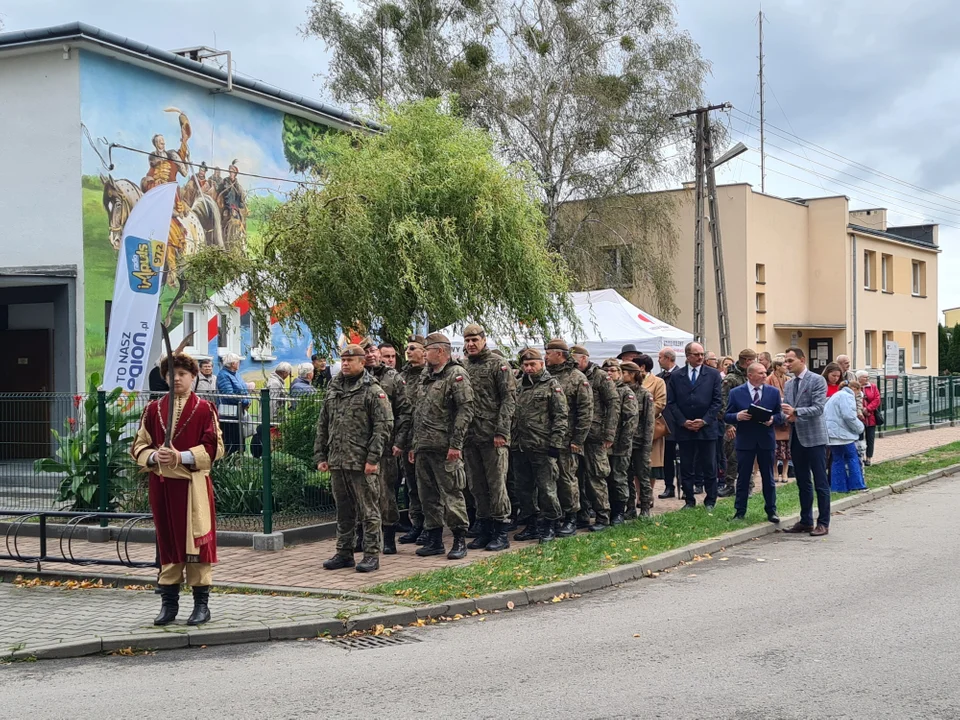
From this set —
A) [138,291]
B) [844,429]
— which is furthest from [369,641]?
[844,429]

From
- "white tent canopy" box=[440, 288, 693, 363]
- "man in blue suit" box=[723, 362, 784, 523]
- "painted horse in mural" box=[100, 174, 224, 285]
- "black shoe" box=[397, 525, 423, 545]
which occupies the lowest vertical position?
"black shoe" box=[397, 525, 423, 545]

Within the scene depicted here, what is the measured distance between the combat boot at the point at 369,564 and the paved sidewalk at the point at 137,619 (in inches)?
39.7

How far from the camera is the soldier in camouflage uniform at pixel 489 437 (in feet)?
34.4

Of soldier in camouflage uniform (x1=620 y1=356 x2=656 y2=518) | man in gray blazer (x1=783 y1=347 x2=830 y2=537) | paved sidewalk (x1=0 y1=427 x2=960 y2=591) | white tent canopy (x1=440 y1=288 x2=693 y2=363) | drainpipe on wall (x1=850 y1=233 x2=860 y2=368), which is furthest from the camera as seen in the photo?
drainpipe on wall (x1=850 y1=233 x2=860 y2=368)

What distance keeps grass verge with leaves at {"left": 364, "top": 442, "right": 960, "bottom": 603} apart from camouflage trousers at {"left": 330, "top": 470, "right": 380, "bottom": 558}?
707 millimetres

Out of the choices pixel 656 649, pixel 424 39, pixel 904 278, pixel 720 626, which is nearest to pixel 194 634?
pixel 656 649

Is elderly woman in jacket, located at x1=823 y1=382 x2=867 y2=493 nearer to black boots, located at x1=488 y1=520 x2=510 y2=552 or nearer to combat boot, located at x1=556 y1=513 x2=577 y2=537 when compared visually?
combat boot, located at x1=556 y1=513 x2=577 y2=537

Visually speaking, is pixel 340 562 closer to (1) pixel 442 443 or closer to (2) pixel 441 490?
(2) pixel 441 490

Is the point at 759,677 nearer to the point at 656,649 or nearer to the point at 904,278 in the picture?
the point at 656,649

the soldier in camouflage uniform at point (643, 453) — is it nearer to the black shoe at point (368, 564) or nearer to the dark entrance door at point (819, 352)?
the black shoe at point (368, 564)

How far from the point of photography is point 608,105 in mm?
33000

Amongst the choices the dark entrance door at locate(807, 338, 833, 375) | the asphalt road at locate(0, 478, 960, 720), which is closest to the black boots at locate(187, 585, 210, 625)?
the asphalt road at locate(0, 478, 960, 720)

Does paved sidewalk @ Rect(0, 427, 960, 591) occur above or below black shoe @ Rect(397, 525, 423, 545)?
below

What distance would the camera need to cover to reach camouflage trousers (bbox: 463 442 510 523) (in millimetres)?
10492
